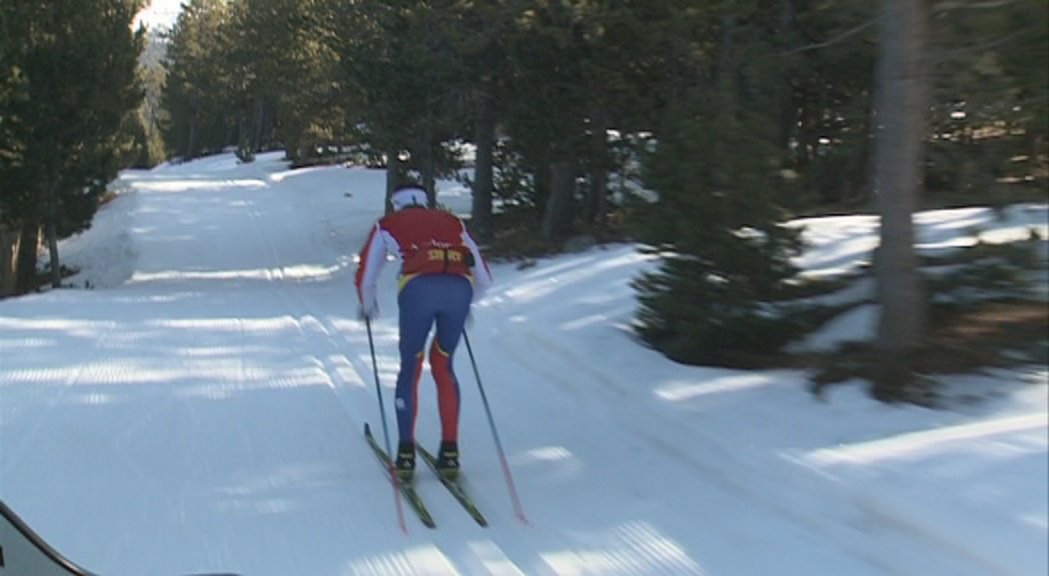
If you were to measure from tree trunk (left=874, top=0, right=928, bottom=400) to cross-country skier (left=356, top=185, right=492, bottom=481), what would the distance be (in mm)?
2616

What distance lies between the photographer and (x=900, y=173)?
6.89 metres

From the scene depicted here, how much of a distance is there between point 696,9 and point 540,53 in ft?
12.3

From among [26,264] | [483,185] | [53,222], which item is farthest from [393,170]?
[26,264]

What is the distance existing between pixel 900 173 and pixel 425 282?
3130mm

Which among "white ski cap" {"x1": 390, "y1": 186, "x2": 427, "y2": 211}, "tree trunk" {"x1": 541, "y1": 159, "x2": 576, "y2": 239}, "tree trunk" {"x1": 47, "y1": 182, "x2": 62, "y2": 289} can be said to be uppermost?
"white ski cap" {"x1": 390, "y1": 186, "x2": 427, "y2": 211}

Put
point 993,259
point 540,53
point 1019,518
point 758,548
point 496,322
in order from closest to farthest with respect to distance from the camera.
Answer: point 1019,518 → point 758,548 → point 993,259 → point 496,322 → point 540,53

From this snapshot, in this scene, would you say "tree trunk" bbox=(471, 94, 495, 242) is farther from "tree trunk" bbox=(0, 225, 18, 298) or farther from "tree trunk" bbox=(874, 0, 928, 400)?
"tree trunk" bbox=(874, 0, 928, 400)

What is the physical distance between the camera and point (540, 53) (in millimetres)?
15156

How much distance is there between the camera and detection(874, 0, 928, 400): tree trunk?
6.73 m

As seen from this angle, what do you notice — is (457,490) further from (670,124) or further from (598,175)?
(598,175)

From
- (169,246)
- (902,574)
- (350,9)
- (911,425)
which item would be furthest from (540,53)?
(169,246)

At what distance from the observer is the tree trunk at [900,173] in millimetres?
6734

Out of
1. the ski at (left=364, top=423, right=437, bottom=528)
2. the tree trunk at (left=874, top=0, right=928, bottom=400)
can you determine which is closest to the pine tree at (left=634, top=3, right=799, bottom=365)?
the tree trunk at (left=874, top=0, right=928, bottom=400)

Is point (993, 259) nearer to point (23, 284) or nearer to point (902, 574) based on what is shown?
point (902, 574)
